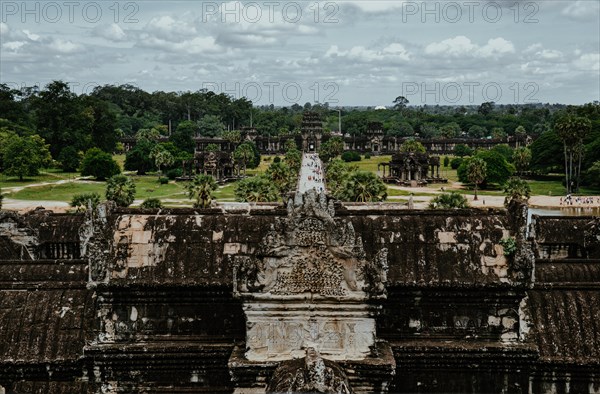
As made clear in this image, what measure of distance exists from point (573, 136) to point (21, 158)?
7491 cm

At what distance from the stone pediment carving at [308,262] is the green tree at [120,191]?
50.8m

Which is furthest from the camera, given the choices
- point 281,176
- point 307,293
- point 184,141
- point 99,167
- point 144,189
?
point 184,141

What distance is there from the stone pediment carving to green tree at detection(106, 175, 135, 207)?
50.8 metres

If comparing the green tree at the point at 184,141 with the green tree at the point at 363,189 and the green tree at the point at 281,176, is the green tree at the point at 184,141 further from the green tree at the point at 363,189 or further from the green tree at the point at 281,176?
the green tree at the point at 363,189

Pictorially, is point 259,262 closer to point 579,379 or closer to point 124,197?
point 579,379

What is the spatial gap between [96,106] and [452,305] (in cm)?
12806

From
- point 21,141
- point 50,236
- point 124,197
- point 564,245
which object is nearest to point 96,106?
point 21,141

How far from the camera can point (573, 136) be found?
8225 cm

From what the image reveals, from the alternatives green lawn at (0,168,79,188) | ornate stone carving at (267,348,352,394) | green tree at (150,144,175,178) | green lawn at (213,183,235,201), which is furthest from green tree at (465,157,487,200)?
ornate stone carving at (267,348,352,394)

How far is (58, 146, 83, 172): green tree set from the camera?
358 feet

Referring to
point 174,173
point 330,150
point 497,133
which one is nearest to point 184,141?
point 330,150

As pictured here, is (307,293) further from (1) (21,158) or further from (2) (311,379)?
(1) (21,158)

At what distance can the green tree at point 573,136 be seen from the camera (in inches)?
3174

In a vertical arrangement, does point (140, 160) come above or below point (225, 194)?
above
